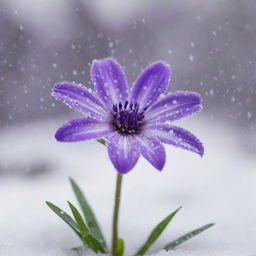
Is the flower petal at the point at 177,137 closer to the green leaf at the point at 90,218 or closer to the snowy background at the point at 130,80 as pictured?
the green leaf at the point at 90,218

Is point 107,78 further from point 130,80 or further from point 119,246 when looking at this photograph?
point 130,80

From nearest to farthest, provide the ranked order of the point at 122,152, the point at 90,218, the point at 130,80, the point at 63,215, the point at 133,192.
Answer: the point at 122,152
the point at 63,215
the point at 90,218
the point at 133,192
the point at 130,80

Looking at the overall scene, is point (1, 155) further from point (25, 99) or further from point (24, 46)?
point (24, 46)

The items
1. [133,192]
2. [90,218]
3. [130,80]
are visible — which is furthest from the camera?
[130,80]

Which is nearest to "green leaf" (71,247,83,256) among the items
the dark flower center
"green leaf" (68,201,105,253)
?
"green leaf" (68,201,105,253)

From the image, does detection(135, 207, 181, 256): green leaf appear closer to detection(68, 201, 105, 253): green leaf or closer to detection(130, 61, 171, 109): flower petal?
detection(68, 201, 105, 253): green leaf

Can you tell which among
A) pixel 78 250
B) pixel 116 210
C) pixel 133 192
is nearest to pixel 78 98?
pixel 116 210

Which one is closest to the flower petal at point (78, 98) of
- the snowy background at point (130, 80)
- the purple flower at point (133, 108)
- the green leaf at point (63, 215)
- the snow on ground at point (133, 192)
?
the purple flower at point (133, 108)
